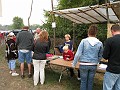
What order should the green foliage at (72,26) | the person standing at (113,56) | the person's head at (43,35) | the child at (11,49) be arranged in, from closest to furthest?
the person standing at (113,56) → the person's head at (43,35) → the child at (11,49) → the green foliage at (72,26)

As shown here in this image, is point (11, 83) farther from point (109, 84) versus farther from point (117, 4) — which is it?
point (117, 4)

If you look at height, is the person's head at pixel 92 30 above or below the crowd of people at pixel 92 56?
above

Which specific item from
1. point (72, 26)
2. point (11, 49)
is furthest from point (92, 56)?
point (72, 26)

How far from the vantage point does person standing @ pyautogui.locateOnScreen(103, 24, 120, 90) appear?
3969 millimetres

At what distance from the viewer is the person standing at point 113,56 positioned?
3.97m

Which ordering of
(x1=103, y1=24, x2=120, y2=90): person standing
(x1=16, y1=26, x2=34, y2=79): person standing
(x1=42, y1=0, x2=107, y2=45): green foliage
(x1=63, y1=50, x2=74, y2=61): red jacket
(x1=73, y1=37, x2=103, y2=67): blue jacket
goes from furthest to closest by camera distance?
1. (x1=42, y1=0, x2=107, y2=45): green foliage
2. (x1=16, y1=26, x2=34, y2=79): person standing
3. (x1=63, y1=50, x2=74, y2=61): red jacket
4. (x1=73, y1=37, x2=103, y2=67): blue jacket
5. (x1=103, y1=24, x2=120, y2=90): person standing

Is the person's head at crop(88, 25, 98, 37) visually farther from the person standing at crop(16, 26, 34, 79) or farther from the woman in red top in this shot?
the person standing at crop(16, 26, 34, 79)

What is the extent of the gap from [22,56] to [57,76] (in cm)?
138

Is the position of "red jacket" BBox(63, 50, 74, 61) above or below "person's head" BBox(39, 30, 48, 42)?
below

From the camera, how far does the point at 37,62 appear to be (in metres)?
6.20

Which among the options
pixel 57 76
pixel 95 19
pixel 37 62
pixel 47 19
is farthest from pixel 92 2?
pixel 37 62

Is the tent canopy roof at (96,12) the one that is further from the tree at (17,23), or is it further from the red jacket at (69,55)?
the tree at (17,23)

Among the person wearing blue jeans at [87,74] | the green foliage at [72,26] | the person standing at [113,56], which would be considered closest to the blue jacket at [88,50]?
the person wearing blue jeans at [87,74]

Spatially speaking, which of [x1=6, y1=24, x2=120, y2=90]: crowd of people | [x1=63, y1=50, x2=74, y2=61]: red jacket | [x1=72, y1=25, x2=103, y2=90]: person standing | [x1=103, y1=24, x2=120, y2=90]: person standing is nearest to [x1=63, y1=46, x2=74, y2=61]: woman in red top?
[x1=63, y1=50, x2=74, y2=61]: red jacket
